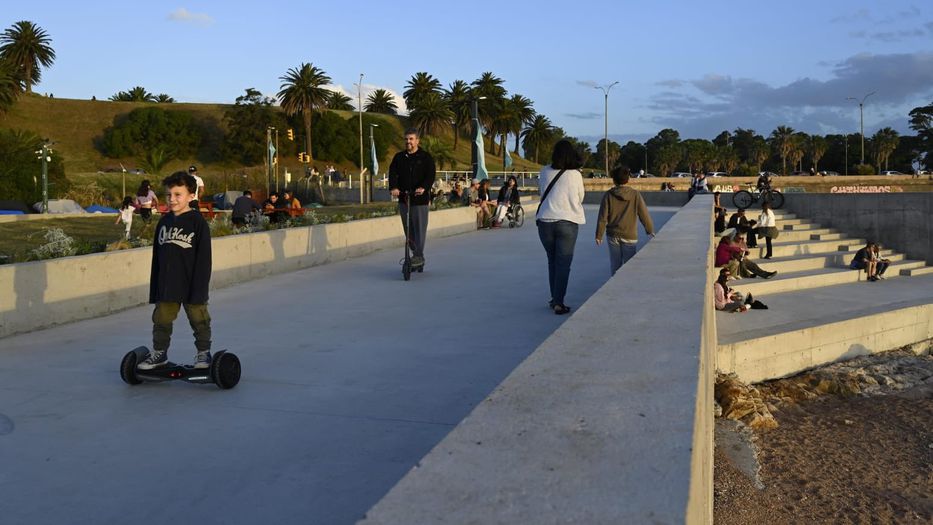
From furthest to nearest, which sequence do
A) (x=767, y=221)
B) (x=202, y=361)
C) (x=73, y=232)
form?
(x=73, y=232) → (x=767, y=221) → (x=202, y=361)

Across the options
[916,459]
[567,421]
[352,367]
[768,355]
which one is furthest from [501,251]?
[567,421]

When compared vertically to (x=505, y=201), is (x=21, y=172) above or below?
above

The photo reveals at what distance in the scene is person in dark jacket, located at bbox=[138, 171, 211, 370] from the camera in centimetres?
504

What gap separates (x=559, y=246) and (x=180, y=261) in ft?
12.2

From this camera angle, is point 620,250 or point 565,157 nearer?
point 565,157

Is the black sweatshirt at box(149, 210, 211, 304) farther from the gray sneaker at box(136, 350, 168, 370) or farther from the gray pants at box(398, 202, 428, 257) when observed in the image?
the gray pants at box(398, 202, 428, 257)

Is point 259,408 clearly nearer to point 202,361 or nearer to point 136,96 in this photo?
point 202,361

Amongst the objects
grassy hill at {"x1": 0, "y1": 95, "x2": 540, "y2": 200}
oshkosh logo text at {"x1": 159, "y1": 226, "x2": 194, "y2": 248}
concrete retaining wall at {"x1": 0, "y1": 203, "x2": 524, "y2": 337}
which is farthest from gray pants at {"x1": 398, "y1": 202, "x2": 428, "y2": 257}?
grassy hill at {"x1": 0, "y1": 95, "x2": 540, "y2": 200}

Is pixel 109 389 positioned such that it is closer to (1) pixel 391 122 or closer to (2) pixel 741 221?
(2) pixel 741 221

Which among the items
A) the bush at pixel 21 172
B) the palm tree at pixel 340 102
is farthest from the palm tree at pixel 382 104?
the bush at pixel 21 172

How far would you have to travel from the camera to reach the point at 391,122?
112688 mm

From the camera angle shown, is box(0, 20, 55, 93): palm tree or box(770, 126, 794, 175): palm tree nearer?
box(0, 20, 55, 93): palm tree

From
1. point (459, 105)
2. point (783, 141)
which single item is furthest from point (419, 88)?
point (783, 141)

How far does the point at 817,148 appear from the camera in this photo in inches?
4803
